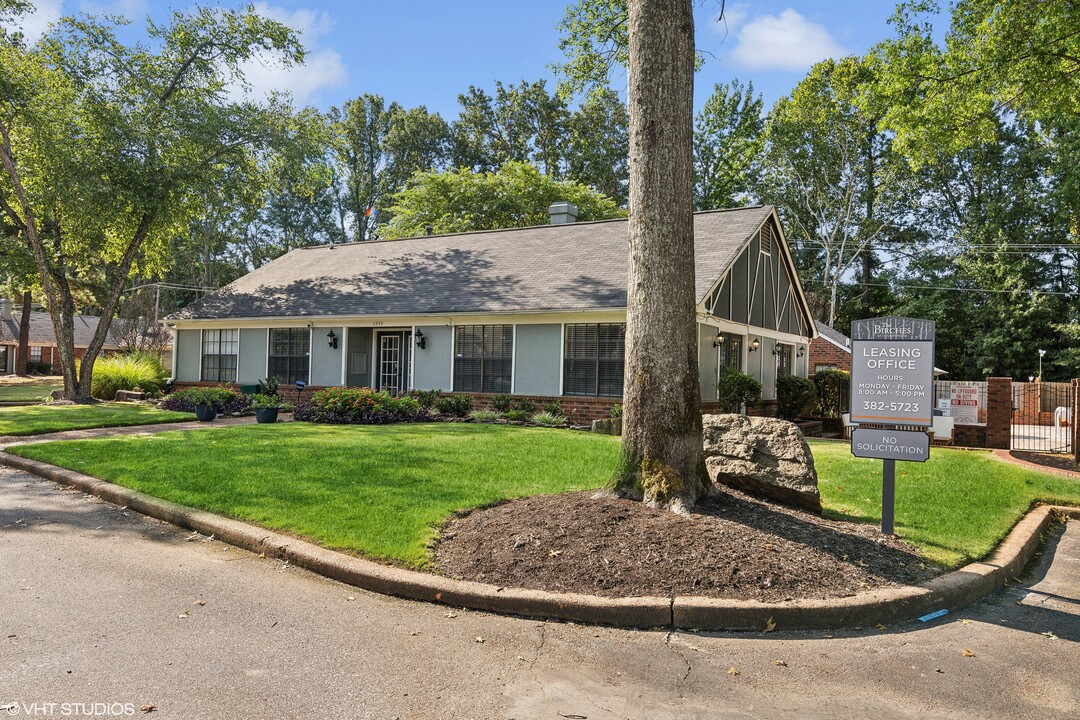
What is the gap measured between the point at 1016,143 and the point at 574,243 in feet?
91.2

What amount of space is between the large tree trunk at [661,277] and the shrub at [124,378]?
20176 mm

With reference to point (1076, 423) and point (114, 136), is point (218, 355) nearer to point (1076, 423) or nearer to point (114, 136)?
point (114, 136)

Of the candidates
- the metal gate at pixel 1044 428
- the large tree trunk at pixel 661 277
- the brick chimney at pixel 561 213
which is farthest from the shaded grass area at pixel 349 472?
the brick chimney at pixel 561 213

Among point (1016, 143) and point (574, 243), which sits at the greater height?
point (1016, 143)

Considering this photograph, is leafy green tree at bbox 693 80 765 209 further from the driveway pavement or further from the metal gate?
the driveway pavement

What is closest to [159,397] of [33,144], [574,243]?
[33,144]

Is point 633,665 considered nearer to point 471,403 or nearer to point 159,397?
point 471,403

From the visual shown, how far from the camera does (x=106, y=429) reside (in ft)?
43.2

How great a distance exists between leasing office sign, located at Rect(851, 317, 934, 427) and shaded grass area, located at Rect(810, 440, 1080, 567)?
105 centimetres

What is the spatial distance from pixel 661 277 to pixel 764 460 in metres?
2.07

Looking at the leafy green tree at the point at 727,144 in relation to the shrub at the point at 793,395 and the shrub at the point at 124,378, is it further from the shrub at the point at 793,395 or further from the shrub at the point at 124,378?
the shrub at the point at 124,378

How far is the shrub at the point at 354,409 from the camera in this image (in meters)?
14.6

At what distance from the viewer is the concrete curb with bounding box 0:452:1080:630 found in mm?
4312

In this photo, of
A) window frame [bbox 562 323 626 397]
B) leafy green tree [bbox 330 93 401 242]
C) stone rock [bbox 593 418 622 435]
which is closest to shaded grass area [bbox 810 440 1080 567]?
stone rock [bbox 593 418 622 435]
